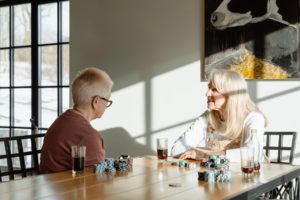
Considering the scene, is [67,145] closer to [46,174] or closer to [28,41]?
[46,174]

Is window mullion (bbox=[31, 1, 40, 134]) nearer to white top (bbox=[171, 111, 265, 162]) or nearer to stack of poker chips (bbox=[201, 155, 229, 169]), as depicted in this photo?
white top (bbox=[171, 111, 265, 162])

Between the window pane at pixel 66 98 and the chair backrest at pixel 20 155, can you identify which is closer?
the chair backrest at pixel 20 155

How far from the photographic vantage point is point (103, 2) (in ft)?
Answer: 15.4

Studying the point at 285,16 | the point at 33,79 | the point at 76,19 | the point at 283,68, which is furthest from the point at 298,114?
the point at 33,79

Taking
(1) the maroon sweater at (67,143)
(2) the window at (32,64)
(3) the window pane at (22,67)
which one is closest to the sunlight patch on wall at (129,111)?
(2) the window at (32,64)

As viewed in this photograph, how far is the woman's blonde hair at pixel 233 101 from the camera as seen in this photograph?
2738 millimetres

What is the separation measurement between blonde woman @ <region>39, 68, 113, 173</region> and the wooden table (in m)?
0.12

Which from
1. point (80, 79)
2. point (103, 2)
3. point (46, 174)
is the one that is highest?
point (103, 2)

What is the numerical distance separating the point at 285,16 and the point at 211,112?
1.18 meters

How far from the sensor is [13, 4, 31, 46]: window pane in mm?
5453

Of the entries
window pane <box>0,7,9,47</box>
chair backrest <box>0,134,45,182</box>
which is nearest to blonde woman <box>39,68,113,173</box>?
chair backrest <box>0,134,45,182</box>

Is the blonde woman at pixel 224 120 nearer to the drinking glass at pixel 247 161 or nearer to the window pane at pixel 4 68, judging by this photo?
the drinking glass at pixel 247 161

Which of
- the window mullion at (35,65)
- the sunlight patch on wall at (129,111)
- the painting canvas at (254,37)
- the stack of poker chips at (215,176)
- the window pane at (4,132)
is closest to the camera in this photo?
the stack of poker chips at (215,176)

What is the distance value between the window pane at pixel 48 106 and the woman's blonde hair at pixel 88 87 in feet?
9.65
